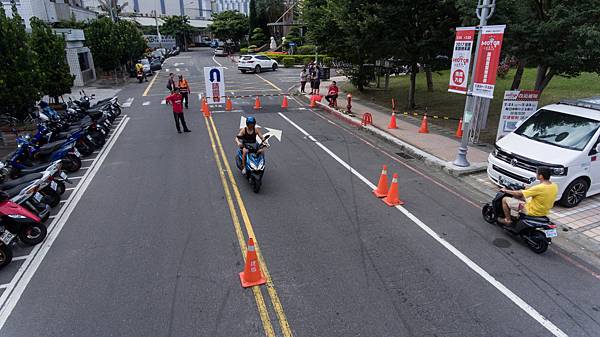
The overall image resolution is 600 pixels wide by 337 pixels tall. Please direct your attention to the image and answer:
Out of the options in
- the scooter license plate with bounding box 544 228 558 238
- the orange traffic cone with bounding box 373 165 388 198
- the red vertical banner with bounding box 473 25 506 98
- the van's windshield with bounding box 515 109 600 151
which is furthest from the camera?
the red vertical banner with bounding box 473 25 506 98

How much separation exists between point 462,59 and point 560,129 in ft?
10.2

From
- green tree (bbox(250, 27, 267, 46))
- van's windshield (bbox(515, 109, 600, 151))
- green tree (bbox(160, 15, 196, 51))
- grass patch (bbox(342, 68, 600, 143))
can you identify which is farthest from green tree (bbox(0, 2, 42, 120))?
green tree (bbox(160, 15, 196, 51))

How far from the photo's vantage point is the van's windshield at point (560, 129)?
8.22m

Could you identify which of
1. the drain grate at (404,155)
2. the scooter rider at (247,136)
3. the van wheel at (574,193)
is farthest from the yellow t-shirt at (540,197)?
the scooter rider at (247,136)

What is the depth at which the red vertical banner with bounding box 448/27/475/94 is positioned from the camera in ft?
33.8

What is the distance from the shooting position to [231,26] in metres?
77.6

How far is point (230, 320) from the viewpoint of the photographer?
4.87m

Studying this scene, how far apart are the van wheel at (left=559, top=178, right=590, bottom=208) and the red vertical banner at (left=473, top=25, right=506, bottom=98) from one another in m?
2.89

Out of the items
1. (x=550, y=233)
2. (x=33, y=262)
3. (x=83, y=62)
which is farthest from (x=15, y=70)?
(x=83, y=62)

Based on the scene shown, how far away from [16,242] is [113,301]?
2.98m

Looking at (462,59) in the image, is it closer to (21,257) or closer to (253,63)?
(21,257)

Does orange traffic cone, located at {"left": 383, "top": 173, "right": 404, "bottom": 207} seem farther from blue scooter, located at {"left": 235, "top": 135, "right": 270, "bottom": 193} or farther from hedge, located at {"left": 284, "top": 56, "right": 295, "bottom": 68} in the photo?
hedge, located at {"left": 284, "top": 56, "right": 295, "bottom": 68}

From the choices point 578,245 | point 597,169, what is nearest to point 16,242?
point 578,245

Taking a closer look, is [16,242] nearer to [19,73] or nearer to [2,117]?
[19,73]
